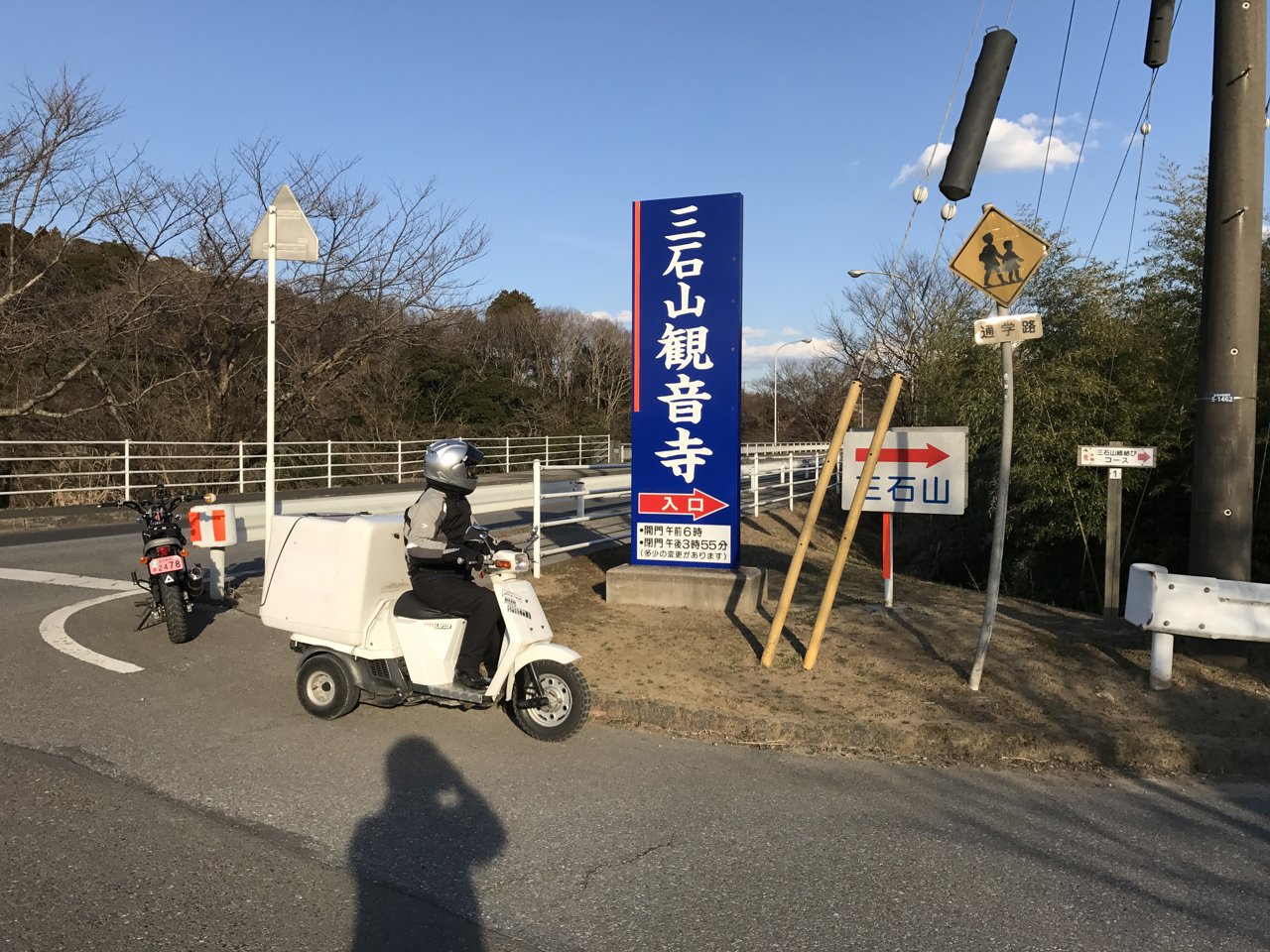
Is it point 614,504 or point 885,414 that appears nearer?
point 885,414

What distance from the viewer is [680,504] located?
789 cm

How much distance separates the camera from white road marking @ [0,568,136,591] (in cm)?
873

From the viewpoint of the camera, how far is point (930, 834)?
147 inches

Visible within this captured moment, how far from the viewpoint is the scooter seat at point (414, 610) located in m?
4.89

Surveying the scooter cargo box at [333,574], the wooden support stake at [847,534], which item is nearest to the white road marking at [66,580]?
the scooter cargo box at [333,574]

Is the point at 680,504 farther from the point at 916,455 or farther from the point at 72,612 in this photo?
the point at 72,612

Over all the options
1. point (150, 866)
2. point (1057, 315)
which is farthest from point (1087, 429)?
point (150, 866)

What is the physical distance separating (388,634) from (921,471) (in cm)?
440

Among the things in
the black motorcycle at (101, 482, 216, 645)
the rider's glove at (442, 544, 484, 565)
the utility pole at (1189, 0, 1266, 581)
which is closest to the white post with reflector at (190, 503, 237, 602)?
the black motorcycle at (101, 482, 216, 645)

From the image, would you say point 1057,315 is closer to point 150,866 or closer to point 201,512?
point 201,512

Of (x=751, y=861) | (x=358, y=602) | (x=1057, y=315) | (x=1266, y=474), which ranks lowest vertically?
(x=751, y=861)

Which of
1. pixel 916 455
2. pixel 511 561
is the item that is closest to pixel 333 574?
pixel 511 561

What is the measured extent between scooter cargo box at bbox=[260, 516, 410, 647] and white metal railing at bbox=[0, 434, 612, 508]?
12452 millimetres

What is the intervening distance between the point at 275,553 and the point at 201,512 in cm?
245
